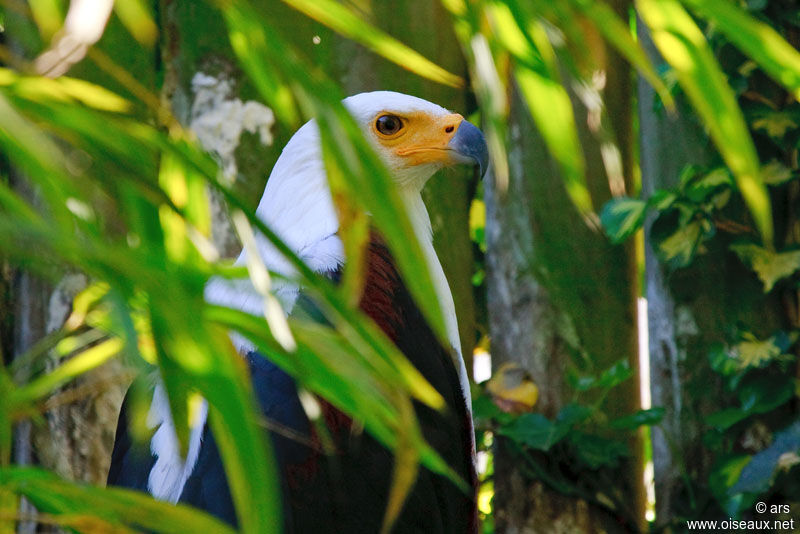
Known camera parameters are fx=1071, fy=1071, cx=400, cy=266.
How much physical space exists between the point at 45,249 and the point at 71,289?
6.18ft

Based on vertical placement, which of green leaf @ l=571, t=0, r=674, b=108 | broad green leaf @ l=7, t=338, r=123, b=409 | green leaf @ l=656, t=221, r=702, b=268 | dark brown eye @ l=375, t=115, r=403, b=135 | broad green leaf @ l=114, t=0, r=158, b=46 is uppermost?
dark brown eye @ l=375, t=115, r=403, b=135

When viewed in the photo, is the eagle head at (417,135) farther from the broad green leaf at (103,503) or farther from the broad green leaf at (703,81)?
the broad green leaf at (103,503)

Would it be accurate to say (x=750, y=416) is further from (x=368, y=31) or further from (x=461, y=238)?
(x=368, y=31)

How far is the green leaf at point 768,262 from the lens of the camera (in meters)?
3.25

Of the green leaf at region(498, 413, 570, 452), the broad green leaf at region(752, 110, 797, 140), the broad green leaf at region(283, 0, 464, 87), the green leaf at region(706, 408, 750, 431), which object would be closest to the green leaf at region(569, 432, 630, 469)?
the green leaf at region(498, 413, 570, 452)

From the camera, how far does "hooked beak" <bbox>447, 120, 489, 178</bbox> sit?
8.50 feet

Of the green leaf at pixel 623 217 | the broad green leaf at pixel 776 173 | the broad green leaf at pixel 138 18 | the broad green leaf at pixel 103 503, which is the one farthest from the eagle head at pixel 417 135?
the broad green leaf at pixel 103 503

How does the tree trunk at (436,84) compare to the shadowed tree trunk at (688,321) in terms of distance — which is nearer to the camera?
the tree trunk at (436,84)

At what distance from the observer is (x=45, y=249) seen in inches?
43.3

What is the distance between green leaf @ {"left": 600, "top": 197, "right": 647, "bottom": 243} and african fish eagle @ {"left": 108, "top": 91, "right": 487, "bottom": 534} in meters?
0.83

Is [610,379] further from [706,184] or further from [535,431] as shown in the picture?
[706,184]

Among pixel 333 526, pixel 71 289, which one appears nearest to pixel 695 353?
pixel 333 526

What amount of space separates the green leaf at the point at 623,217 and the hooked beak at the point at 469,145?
826mm

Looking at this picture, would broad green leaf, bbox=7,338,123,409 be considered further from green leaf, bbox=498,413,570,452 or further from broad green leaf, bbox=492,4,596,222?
green leaf, bbox=498,413,570,452
